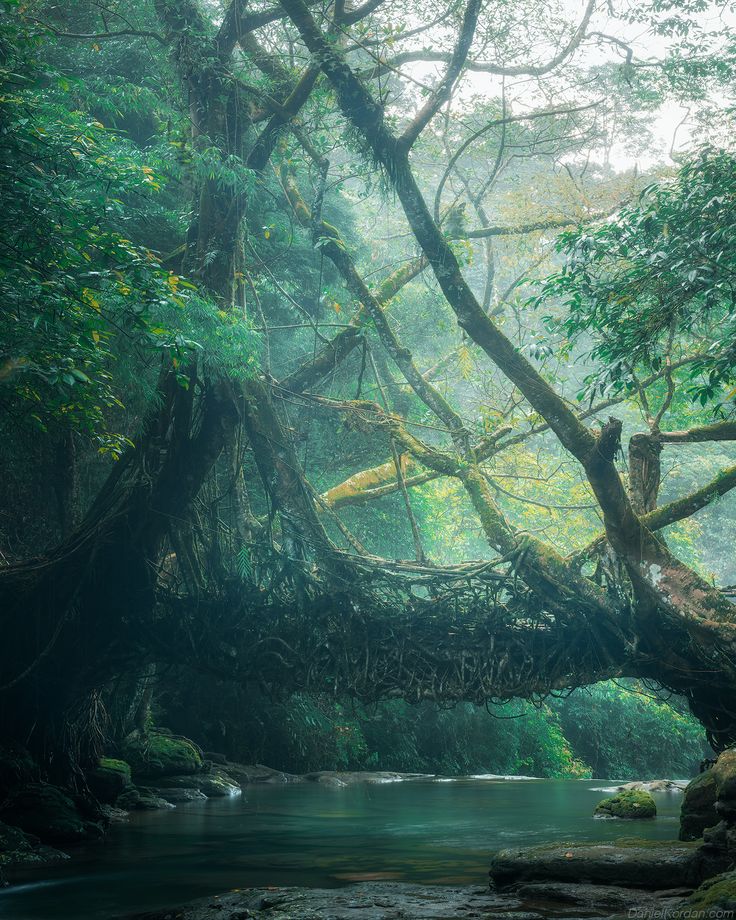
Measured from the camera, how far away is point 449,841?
988 cm

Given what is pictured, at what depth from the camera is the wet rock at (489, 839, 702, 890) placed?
6273 mm

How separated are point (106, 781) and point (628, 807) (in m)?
7.20

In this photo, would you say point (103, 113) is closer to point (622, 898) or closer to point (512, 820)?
point (512, 820)

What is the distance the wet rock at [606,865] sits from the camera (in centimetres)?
627

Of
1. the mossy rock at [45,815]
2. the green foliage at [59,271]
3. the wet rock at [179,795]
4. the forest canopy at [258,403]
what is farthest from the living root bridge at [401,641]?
the wet rock at [179,795]

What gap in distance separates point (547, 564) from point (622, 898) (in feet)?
14.9

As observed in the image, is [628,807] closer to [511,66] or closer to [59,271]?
[59,271]

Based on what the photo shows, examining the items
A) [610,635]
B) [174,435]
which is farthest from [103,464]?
[610,635]

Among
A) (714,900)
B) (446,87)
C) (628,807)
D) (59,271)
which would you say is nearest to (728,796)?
(714,900)

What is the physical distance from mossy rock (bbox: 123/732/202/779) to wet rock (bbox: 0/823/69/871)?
16.9 feet

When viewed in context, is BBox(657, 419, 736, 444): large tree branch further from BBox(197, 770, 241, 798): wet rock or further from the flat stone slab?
BBox(197, 770, 241, 798): wet rock

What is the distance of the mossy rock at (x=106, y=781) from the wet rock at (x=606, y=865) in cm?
666

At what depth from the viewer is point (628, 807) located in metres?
11.8

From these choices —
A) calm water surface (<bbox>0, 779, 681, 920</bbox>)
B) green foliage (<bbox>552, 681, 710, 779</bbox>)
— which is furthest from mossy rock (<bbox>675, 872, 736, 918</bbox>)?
green foliage (<bbox>552, 681, 710, 779</bbox>)
